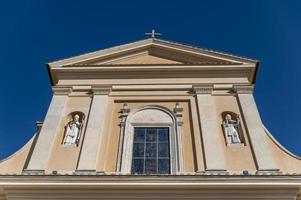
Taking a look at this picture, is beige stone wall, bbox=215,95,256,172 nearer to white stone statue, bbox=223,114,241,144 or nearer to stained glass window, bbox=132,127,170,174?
white stone statue, bbox=223,114,241,144

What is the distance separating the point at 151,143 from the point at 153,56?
13.8 ft

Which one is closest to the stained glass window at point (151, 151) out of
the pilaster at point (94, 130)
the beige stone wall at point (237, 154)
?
the pilaster at point (94, 130)

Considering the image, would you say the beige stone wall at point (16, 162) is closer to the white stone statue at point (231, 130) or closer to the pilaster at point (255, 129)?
the white stone statue at point (231, 130)

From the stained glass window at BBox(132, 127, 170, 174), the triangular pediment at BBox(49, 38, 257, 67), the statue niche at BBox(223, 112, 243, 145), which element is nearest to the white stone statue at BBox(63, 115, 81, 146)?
the stained glass window at BBox(132, 127, 170, 174)

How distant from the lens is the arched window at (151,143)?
11.2m

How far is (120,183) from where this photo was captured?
9688 millimetres

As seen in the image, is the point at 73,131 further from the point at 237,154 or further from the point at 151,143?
the point at 237,154

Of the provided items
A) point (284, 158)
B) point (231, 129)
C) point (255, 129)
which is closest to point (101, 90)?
point (231, 129)

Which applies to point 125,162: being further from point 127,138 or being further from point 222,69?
point 222,69

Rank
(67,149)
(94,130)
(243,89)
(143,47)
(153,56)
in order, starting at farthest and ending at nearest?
1. (143,47)
2. (153,56)
3. (243,89)
4. (94,130)
5. (67,149)

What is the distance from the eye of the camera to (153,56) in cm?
1504

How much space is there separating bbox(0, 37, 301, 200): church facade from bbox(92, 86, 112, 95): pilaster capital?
0.11 ft

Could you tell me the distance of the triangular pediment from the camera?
46.8 feet

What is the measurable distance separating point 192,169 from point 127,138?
2.18m
